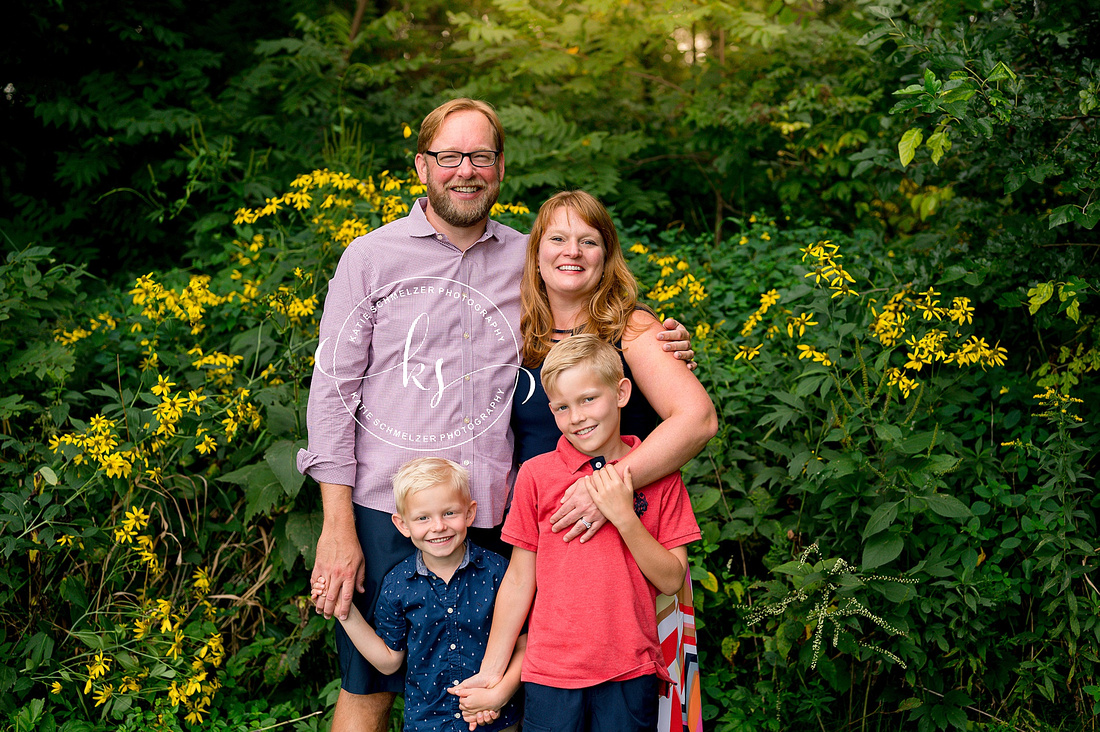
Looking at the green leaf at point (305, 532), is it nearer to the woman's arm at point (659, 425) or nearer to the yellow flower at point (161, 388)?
the yellow flower at point (161, 388)

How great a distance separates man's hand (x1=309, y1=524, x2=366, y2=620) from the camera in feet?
7.80

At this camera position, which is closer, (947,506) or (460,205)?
(460,205)

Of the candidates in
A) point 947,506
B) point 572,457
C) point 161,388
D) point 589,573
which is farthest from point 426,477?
point 947,506

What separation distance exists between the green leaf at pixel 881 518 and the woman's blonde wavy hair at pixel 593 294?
107 cm

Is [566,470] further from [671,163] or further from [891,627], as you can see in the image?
[671,163]

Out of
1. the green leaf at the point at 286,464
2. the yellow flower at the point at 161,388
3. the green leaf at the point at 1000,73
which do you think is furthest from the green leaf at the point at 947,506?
the yellow flower at the point at 161,388

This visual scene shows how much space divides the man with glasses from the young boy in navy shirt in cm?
10

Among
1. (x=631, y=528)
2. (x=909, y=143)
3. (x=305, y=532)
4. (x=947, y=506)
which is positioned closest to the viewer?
(x=631, y=528)

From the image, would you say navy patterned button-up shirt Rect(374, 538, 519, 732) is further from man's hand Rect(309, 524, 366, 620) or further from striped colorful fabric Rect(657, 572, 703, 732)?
striped colorful fabric Rect(657, 572, 703, 732)

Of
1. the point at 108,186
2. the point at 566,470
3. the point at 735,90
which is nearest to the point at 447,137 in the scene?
the point at 566,470

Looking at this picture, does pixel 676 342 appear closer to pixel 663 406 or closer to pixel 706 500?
pixel 663 406

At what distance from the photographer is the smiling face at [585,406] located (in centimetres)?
214

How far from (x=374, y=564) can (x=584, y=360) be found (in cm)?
91

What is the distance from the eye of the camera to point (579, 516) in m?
2.12
